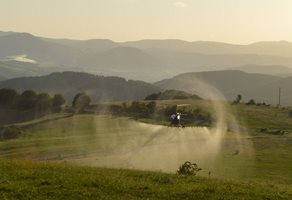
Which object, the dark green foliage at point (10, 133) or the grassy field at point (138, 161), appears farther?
the dark green foliage at point (10, 133)

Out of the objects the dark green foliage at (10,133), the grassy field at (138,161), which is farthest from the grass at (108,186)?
the dark green foliage at (10,133)

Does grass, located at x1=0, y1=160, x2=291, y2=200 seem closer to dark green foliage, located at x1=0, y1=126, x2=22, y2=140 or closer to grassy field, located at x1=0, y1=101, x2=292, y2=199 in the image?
grassy field, located at x1=0, y1=101, x2=292, y2=199

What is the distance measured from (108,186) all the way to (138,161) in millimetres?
50986

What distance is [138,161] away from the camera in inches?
3410

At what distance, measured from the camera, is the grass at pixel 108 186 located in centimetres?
3381

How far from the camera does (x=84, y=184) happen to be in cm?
3622

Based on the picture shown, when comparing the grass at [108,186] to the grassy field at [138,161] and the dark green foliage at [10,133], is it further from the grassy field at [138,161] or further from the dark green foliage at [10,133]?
the dark green foliage at [10,133]

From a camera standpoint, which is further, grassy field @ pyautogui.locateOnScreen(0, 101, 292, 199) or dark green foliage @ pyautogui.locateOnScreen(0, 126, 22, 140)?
dark green foliage @ pyautogui.locateOnScreen(0, 126, 22, 140)

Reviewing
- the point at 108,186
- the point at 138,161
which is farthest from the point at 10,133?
the point at 108,186

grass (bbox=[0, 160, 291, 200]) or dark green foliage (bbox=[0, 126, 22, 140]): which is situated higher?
grass (bbox=[0, 160, 291, 200])

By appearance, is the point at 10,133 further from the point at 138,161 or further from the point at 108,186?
the point at 108,186

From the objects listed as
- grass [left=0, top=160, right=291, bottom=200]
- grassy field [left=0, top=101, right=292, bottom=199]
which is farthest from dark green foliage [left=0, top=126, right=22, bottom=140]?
grass [left=0, top=160, right=291, bottom=200]

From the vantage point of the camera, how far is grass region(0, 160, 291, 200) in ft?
111

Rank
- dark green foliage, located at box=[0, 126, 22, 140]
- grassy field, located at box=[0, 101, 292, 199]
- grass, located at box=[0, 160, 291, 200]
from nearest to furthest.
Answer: grass, located at box=[0, 160, 291, 200] < grassy field, located at box=[0, 101, 292, 199] < dark green foliage, located at box=[0, 126, 22, 140]
